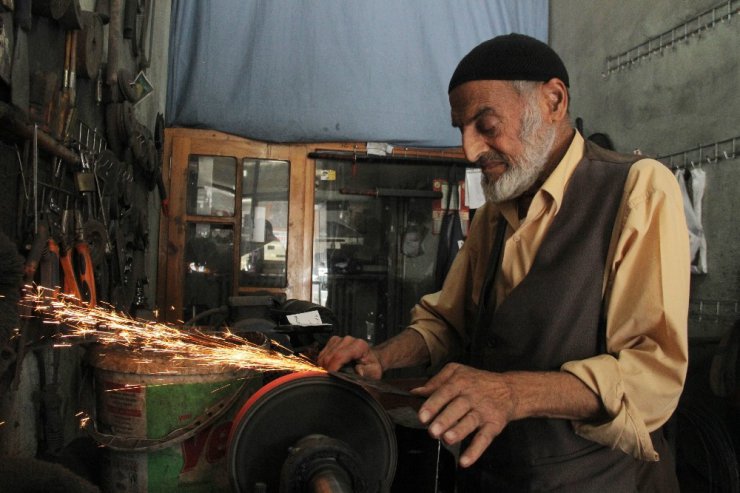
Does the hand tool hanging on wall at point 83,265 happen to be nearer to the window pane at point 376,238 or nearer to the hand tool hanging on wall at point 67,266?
the hand tool hanging on wall at point 67,266

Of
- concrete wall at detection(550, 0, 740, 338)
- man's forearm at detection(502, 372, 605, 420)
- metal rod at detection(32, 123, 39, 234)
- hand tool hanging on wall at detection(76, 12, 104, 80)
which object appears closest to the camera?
man's forearm at detection(502, 372, 605, 420)

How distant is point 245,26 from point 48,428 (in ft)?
13.7

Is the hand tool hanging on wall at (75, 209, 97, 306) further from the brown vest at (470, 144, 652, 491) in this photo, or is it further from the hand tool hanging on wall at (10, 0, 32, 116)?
the brown vest at (470, 144, 652, 491)

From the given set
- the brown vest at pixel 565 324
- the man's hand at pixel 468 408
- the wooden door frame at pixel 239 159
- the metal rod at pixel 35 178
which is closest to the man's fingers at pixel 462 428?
the man's hand at pixel 468 408

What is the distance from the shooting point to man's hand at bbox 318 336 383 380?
1584mm

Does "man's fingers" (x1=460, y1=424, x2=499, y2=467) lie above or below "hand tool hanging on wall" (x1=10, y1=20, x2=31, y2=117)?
below

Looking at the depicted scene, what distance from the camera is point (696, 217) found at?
3.55 metres

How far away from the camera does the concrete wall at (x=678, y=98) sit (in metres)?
3.41

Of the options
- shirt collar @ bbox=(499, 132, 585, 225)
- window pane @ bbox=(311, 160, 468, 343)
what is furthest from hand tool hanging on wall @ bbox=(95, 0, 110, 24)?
window pane @ bbox=(311, 160, 468, 343)

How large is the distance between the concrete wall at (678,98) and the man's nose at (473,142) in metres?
2.58

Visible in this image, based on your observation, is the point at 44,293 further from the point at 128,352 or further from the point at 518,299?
the point at 518,299

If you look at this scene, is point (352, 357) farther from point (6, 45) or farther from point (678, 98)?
point (678, 98)

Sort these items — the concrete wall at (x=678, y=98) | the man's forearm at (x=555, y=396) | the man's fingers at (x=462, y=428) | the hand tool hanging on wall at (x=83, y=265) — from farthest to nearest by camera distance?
the concrete wall at (x=678, y=98)
the hand tool hanging on wall at (x=83, y=265)
the man's forearm at (x=555, y=396)
the man's fingers at (x=462, y=428)

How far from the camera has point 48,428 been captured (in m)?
1.82
